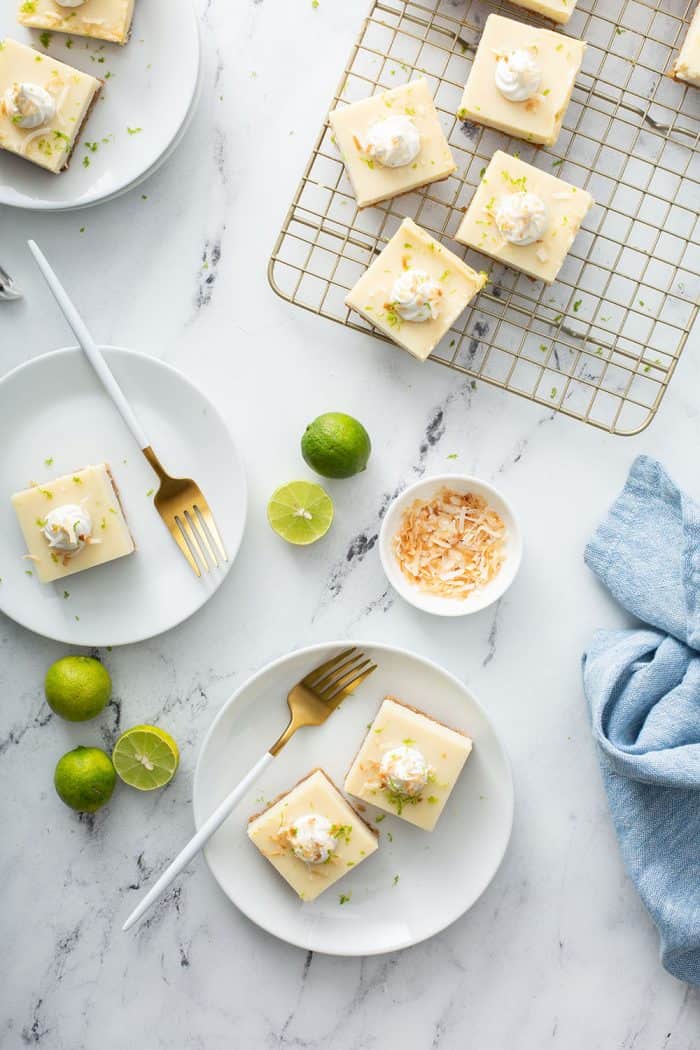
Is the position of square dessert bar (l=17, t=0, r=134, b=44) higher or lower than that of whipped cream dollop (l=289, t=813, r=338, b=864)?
higher

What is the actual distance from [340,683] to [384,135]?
181 cm

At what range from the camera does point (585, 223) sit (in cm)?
306

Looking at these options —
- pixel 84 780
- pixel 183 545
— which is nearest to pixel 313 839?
pixel 84 780

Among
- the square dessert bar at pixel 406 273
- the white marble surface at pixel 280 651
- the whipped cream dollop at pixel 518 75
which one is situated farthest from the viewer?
the white marble surface at pixel 280 651

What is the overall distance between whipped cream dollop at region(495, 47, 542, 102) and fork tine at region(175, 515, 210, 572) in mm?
1748

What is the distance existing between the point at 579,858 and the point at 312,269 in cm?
233

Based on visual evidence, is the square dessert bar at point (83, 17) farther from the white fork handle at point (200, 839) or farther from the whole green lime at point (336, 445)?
the white fork handle at point (200, 839)

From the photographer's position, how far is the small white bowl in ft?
9.77

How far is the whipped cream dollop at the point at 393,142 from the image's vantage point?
9.14ft

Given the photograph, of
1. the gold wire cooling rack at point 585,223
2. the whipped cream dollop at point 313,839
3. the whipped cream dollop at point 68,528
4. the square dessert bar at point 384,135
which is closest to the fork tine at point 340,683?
the whipped cream dollop at point 313,839

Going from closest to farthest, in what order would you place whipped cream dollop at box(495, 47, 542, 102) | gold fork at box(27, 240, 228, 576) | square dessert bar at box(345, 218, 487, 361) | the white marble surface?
whipped cream dollop at box(495, 47, 542, 102) < square dessert bar at box(345, 218, 487, 361) < gold fork at box(27, 240, 228, 576) < the white marble surface

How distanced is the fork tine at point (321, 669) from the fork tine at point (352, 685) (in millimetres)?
78

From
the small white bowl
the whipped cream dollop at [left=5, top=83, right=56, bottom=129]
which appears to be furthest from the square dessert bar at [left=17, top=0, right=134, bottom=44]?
the small white bowl

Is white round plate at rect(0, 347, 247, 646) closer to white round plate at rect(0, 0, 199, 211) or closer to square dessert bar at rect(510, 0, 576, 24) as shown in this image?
white round plate at rect(0, 0, 199, 211)
